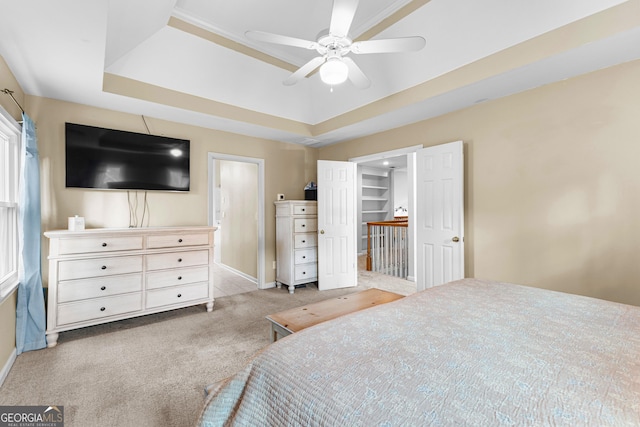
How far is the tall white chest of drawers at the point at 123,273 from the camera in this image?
2611mm

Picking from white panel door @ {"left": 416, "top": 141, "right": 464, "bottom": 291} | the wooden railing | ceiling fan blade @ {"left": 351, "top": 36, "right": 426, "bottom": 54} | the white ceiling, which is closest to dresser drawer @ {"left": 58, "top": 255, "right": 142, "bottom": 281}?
the white ceiling

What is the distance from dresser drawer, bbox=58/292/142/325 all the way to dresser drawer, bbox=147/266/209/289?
178 millimetres

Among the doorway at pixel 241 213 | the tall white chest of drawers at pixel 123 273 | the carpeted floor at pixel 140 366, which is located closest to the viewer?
the carpeted floor at pixel 140 366

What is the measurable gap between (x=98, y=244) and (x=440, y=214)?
3667 millimetres

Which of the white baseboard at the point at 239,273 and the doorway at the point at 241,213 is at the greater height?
the doorway at the point at 241,213

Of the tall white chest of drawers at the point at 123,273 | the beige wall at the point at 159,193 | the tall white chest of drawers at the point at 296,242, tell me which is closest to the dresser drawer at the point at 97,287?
the tall white chest of drawers at the point at 123,273

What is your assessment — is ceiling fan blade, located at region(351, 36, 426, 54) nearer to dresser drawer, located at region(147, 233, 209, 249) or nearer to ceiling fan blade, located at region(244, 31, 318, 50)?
ceiling fan blade, located at region(244, 31, 318, 50)

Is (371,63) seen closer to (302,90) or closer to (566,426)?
(302,90)

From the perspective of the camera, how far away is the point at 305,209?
446 centimetres

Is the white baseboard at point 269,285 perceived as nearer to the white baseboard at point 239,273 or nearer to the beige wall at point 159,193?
the beige wall at point 159,193

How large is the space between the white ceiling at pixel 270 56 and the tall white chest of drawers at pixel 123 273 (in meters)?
1.44

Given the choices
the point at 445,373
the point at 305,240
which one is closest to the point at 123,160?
the point at 305,240

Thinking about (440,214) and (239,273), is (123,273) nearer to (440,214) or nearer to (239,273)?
(239,273)

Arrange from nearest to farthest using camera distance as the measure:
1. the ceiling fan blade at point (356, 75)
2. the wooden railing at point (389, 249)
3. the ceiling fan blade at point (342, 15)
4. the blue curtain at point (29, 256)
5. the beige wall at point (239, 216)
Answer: the ceiling fan blade at point (342, 15), the ceiling fan blade at point (356, 75), the blue curtain at point (29, 256), the beige wall at point (239, 216), the wooden railing at point (389, 249)
